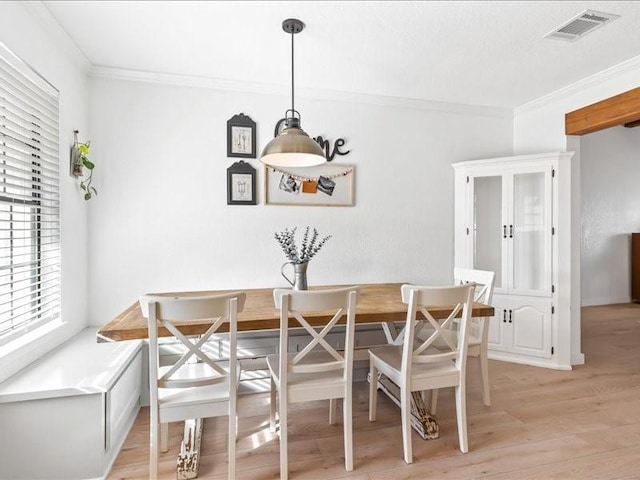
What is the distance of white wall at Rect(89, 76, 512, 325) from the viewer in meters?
3.04

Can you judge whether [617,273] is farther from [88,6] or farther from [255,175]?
[88,6]

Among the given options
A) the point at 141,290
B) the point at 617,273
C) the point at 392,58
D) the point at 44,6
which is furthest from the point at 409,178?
the point at 617,273

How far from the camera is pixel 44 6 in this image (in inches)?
84.2

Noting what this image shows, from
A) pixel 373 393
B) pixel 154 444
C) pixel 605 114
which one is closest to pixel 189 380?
pixel 154 444

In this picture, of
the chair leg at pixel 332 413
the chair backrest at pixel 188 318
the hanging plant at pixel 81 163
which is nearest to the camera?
the chair backrest at pixel 188 318

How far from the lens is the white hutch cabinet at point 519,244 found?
3400 millimetres

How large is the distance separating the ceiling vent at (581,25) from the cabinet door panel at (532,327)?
2.15 meters

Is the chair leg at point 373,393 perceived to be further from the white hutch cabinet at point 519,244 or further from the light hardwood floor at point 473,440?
the white hutch cabinet at point 519,244

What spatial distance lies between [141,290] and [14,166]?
1345 mm

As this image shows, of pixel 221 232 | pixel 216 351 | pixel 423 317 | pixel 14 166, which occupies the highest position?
pixel 14 166

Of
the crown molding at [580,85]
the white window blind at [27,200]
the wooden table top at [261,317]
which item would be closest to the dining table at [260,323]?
the wooden table top at [261,317]

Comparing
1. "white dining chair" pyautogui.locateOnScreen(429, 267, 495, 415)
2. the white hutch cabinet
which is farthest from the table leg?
the white hutch cabinet

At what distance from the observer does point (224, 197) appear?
3.23 meters

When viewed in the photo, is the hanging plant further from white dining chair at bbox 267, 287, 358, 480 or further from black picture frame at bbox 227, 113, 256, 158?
white dining chair at bbox 267, 287, 358, 480
